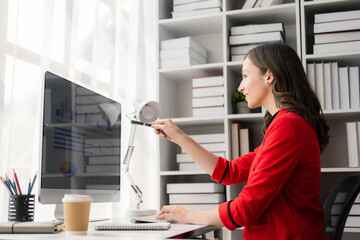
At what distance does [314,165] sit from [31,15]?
130 cm

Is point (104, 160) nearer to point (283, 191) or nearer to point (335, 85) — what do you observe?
point (283, 191)

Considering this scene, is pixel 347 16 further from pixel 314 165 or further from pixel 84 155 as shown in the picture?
pixel 84 155

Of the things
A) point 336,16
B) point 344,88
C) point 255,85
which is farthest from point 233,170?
point 336,16

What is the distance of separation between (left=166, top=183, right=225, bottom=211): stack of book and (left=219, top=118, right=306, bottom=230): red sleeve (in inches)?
41.0

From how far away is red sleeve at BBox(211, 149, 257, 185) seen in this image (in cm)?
211

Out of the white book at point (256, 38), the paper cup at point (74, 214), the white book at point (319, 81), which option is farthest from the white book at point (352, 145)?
the paper cup at point (74, 214)

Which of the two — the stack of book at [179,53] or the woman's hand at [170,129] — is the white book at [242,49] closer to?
the stack of book at [179,53]

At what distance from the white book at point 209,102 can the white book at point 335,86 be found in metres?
0.63

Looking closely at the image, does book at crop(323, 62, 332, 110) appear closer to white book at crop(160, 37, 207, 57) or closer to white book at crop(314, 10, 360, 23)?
white book at crop(314, 10, 360, 23)

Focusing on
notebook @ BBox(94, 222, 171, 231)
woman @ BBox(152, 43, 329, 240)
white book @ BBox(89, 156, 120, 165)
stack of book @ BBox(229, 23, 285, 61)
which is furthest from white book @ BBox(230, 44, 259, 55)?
notebook @ BBox(94, 222, 171, 231)

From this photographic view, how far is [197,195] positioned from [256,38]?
1.02 meters

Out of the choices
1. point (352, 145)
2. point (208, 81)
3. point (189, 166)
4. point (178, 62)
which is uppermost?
point (178, 62)

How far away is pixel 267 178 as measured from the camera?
4.98ft

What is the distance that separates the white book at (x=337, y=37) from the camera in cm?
252
